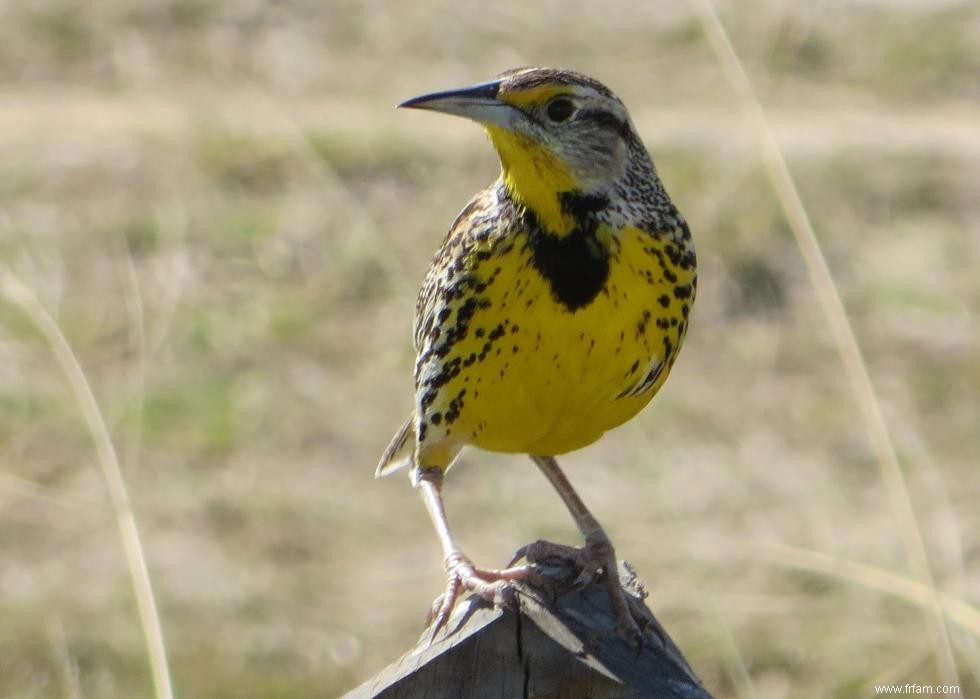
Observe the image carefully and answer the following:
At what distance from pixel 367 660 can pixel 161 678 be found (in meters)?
2.57

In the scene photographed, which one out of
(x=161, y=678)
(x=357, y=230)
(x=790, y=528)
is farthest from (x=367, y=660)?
(x=161, y=678)

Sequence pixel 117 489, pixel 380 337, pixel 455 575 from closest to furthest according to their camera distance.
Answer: pixel 117 489, pixel 455 575, pixel 380 337

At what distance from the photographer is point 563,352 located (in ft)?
8.59

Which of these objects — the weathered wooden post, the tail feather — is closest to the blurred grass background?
the tail feather

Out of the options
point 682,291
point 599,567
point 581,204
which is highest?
point 581,204

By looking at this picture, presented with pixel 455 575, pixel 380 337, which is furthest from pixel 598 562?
pixel 380 337

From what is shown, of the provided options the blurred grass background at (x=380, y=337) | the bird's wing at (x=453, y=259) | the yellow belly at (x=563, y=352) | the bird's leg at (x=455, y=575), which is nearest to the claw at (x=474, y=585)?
the bird's leg at (x=455, y=575)

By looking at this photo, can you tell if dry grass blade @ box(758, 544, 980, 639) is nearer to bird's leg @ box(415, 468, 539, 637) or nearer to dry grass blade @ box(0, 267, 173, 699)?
bird's leg @ box(415, 468, 539, 637)

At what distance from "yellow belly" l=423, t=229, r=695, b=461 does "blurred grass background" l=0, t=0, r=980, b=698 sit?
1.20 meters

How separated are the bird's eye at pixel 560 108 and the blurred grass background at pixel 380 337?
1.17 metres

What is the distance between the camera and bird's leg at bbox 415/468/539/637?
2107mm

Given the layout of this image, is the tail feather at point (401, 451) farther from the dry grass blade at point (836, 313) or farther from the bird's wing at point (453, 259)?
the dry grass blade at point (836, 313)

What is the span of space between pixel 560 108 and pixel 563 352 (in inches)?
15.4

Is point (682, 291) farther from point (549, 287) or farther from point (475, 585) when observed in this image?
point (475, 585)
